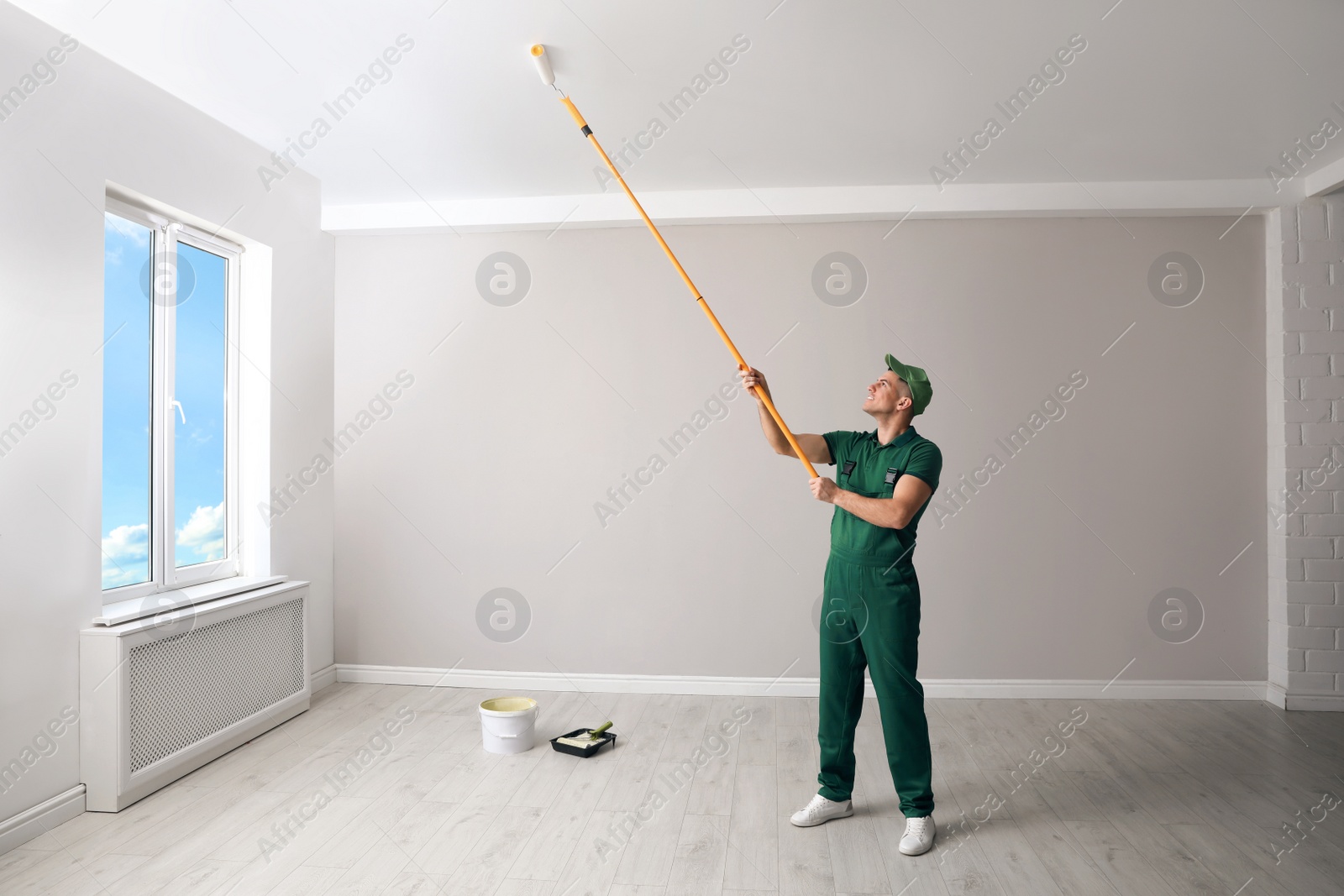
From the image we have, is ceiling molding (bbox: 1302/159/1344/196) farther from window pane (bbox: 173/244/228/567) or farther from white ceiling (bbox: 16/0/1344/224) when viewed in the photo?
window pane (bbox: 173/244/228/567)

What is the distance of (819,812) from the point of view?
262 cm

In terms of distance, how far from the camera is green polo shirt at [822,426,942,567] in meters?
2.50

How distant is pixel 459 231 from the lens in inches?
168

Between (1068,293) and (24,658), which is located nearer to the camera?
(24,658)

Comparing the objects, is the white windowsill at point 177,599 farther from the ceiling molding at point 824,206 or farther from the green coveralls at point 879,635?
the green coveralls at point 879,635

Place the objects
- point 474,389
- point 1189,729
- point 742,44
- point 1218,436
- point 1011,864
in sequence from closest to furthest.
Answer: point 1011,864 < point 742,44 < point 1189,729 < point 1218,436 < point 474,389

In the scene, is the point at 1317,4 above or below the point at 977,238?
above

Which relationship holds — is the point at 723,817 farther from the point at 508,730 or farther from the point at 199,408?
the point at 199,408

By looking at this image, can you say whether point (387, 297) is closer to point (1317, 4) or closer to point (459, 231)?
point (459, 231)

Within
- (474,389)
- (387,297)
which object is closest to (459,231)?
(387,297)

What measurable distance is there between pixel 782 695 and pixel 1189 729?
1840 mm

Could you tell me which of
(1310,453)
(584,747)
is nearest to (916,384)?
(584,747)

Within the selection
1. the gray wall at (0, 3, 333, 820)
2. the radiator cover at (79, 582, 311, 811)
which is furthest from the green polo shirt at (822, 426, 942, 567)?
the gray wall at (0, 3, 333, 820)

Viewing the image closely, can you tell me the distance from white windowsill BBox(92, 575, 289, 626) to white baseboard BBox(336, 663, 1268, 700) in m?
0.93
